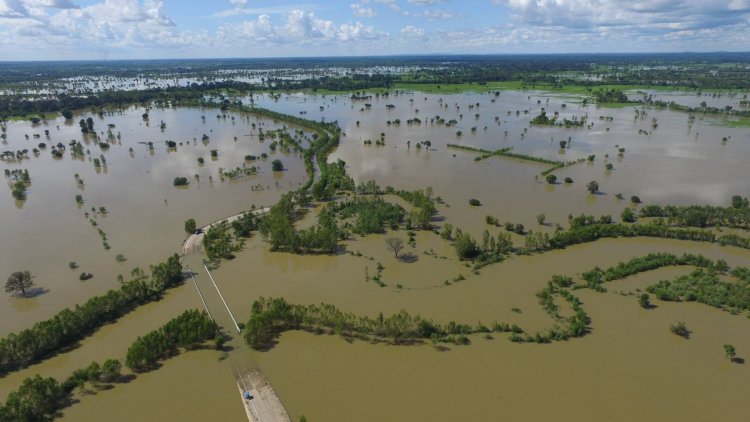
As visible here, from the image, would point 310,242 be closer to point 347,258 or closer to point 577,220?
point 347,258

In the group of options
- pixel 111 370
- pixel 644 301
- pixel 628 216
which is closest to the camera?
pixel 111 370

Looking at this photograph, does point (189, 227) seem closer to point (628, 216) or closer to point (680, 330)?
point (680, 330)

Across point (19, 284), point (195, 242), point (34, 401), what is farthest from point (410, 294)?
point (19, 284)

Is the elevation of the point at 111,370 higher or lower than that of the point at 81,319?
lower

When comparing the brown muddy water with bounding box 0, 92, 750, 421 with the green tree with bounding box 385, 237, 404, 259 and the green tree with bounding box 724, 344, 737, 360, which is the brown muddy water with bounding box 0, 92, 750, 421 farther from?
the green tree with bounding box 385, 237, 404, 259

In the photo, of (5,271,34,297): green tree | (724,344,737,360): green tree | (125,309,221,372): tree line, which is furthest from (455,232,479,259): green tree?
(5,271,34,297): green tree

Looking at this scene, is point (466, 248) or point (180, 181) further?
point (180, 181)

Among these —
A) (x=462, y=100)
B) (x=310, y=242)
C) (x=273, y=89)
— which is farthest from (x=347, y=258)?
(x=273, y=89)
